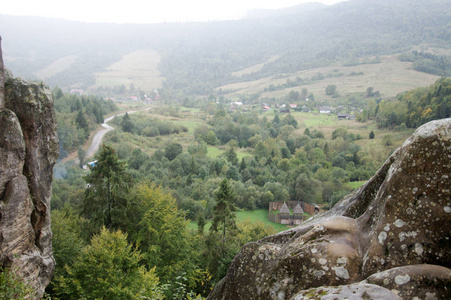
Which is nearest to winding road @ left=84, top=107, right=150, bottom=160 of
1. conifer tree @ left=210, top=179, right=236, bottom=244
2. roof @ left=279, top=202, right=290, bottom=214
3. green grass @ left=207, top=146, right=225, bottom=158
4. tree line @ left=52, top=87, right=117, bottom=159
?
tree line @ left=52, top=87, right=117, bottom=159

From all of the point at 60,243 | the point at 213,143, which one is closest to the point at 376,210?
the point at 60,243

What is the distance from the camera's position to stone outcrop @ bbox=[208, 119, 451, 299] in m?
5.53

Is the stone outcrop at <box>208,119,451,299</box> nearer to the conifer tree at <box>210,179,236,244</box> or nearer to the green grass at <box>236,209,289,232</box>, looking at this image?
the conifer tree at <box>210,179,236,244</box>

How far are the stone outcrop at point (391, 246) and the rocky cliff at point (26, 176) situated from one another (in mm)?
10909

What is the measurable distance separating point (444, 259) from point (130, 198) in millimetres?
23542

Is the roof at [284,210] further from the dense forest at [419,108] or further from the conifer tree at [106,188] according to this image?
the dense forest at [419,108]

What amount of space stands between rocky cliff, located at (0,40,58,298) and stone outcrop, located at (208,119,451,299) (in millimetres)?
10909

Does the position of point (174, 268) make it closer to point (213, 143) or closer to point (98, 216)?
point (98, 216)

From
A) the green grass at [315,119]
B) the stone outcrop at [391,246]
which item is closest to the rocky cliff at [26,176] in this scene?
the stone outcrop at [391,246]

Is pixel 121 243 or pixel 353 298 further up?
pixel 353 298

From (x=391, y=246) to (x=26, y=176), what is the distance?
49.6 feet

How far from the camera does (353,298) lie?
5285 mm

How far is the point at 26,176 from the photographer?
14500 mm

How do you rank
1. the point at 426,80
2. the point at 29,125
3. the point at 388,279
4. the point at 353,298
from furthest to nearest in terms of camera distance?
the point at 426,80
the point at 29,125
the point at 388,279
the point at 353,298
